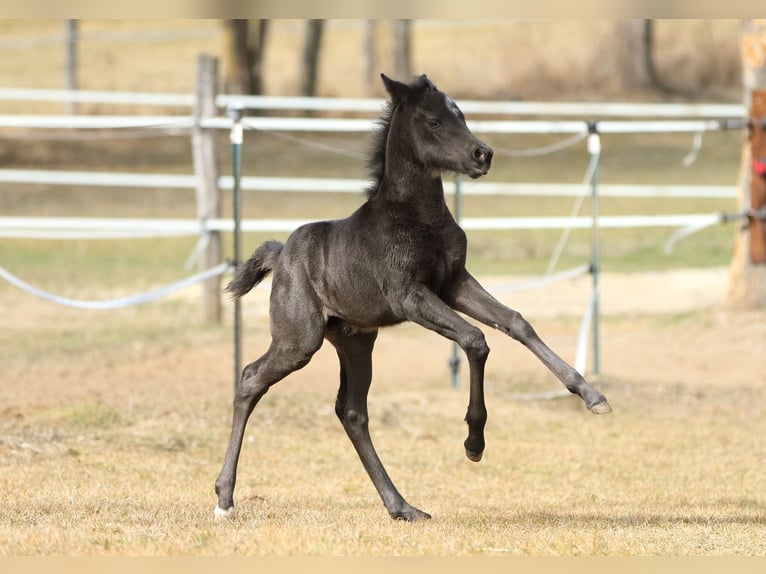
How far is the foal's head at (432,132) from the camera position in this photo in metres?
5.83

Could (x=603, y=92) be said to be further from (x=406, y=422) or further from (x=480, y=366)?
(x=480, y=366)

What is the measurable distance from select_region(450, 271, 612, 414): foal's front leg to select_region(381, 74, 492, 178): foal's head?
562 mm

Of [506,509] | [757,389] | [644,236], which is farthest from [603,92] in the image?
[506,509]

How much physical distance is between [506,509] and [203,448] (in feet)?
8.60

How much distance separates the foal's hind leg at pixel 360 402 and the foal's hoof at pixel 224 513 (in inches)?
27.5

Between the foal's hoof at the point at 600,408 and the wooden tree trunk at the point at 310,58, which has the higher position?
the wooden tree trunk at the point at 310,58

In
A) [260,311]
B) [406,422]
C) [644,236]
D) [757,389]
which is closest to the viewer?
[406,422]

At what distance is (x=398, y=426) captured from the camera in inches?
391

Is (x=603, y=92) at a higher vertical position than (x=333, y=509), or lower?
higher

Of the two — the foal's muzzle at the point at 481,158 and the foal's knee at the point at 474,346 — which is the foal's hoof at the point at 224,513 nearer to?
the foal's knee at the point at 474,346

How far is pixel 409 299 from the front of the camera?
5.91 metres

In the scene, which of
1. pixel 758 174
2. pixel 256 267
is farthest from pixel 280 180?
pixel 256 267

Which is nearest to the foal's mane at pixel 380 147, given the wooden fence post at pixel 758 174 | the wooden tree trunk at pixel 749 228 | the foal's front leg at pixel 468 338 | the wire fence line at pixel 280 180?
the wire fence line at pixel 280 180

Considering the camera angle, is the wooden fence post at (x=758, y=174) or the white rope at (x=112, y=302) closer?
the white rope at (x=112, y=302)
